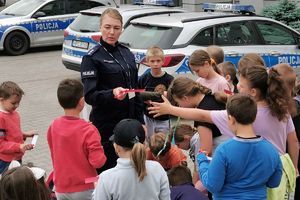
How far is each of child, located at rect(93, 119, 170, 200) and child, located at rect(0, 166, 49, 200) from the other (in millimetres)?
560

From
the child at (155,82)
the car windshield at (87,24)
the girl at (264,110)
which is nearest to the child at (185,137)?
the girl at (264,110)

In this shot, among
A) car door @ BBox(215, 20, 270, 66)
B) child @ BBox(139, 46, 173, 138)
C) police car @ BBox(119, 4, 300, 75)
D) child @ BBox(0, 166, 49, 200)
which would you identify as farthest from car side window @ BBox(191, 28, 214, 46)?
child @ BBox(0, 166, 49, 200)

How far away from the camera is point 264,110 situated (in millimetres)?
3365

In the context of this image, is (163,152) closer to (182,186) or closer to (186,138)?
(186,138)

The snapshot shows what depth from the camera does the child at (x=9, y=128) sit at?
416 cm

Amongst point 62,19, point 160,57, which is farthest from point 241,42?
point 62,19

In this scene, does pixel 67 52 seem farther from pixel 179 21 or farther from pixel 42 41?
pixel 42 41

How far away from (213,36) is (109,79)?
4.35 meters

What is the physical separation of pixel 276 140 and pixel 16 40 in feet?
38.0

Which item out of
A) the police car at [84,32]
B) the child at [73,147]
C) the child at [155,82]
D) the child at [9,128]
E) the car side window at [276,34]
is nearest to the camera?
the child at [73,147]

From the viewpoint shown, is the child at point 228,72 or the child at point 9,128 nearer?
the child at point 9,128

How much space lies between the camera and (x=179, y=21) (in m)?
7.73

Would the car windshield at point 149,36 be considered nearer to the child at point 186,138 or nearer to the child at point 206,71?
the child at point 206,71

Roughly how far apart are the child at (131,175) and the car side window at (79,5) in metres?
12.1
